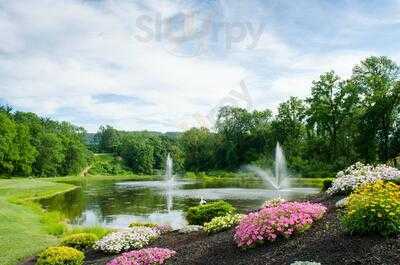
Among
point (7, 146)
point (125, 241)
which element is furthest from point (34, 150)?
point (125, 241)

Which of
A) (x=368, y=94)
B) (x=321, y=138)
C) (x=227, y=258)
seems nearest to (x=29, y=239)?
(x=227, y=258)

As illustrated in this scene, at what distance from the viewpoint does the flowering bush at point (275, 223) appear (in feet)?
45.1

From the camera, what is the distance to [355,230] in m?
12.5

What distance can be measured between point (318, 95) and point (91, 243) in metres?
70.1

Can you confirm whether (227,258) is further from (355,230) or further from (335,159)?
(335,159)

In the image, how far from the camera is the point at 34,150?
11150 centimetres

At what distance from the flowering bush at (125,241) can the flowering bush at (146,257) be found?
2457 millimetres

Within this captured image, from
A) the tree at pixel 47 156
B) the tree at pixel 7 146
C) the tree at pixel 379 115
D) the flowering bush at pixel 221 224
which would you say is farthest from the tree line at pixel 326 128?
the flowering bush at pixel 221 224

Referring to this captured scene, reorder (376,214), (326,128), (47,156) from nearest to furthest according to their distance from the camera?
(376,214), (326,128), (47,156)

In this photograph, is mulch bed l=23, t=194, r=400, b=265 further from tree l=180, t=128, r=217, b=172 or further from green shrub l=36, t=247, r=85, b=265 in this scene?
tree l=180, t=128, r=217, b=172

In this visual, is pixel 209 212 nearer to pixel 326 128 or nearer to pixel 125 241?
pixel 125 241

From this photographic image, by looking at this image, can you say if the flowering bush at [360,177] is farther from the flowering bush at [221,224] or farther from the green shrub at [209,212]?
the green shrub at [209,212]

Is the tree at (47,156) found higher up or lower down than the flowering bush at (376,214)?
higher up

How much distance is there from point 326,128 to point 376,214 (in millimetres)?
77233
